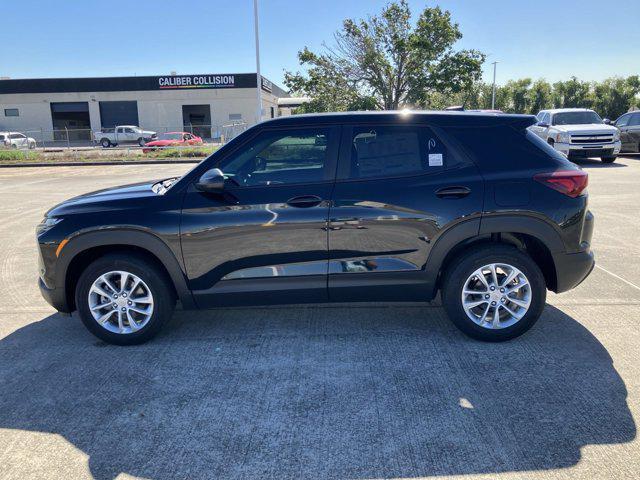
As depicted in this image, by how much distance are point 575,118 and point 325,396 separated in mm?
18442

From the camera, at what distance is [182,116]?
50.3 metres

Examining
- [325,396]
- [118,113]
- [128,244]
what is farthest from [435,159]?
[118,113]

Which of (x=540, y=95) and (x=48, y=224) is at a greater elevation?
(x=540, y=95)

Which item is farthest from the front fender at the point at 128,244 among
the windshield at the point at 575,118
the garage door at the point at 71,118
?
the garage door at the point at 71,118

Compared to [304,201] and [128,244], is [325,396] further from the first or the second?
[128,244]

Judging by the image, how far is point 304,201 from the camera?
406 cm

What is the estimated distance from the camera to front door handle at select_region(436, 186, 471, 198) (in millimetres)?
4062

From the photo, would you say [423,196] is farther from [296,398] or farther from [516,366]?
[296,398]

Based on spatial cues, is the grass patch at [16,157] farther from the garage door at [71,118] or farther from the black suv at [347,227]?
the black suv at [347,227]

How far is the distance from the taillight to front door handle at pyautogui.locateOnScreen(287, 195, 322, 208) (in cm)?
169

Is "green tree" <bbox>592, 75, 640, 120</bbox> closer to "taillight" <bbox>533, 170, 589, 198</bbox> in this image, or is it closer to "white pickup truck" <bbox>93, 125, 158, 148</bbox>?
"white pickup truck" <bbox>93, 125, 158, 148</bbox>

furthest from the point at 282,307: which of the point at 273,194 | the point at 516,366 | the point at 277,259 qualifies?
the point at 516,366

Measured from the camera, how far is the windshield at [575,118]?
18594 mm

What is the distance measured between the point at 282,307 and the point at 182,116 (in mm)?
48431
